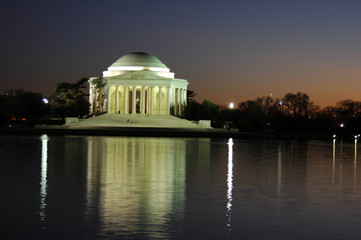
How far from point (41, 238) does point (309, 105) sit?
12863cm

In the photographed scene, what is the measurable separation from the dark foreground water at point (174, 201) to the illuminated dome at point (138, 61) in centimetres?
9653

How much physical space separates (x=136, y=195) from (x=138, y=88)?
11040 centimetres

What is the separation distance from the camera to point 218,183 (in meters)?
24.7

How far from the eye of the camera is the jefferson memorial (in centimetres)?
12338

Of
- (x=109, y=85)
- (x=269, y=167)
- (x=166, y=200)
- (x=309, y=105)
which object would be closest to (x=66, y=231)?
(x=166, y=200)

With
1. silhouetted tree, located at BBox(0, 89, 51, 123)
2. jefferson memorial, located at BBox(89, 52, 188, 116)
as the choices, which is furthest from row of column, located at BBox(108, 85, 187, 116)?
silhouetted tree, located at BBox(0, 89, 51, 123)

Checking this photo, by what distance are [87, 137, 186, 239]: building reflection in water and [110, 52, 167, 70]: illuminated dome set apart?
95144mm

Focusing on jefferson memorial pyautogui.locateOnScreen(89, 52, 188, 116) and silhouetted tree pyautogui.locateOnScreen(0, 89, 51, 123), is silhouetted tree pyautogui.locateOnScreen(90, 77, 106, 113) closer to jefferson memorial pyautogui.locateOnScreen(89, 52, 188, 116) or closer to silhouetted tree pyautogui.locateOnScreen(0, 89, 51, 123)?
jefferson memorial pyautogui.locateOnScreen(89, 52, 188, 116)

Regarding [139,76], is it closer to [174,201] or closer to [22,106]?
[22,106]

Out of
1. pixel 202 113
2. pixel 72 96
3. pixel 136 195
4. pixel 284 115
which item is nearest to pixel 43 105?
pixel 72 96

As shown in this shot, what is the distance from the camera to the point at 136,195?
815 inches

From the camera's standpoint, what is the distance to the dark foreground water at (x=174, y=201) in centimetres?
1515

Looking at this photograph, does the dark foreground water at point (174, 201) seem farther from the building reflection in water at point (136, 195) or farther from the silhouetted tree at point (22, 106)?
the silhouetted tree at point (22, 106)

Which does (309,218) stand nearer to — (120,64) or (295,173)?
(295,173)
